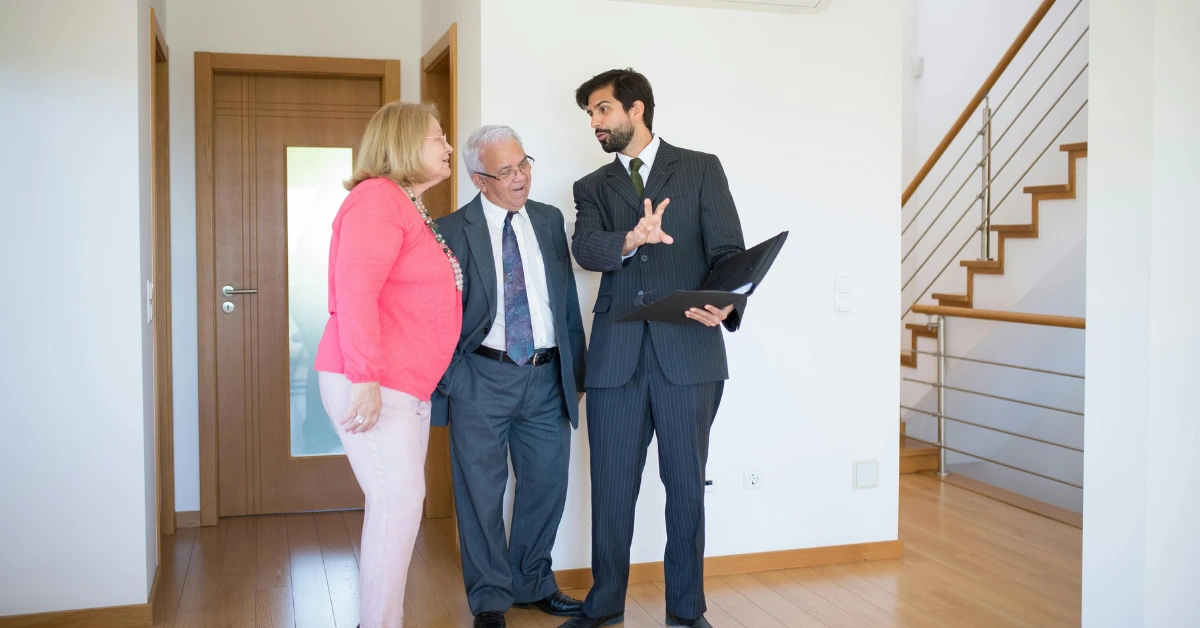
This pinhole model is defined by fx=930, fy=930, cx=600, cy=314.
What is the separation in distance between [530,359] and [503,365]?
0.30ft

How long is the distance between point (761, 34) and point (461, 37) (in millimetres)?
1146

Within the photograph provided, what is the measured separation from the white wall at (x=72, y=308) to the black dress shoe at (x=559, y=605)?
129 cm

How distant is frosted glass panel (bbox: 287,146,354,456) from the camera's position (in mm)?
4445

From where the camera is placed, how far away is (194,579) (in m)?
3.47

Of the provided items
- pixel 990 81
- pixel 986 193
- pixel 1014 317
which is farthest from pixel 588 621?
pixel 990 81

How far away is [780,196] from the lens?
3.59 meters

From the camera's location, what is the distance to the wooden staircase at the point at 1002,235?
15.3 feet

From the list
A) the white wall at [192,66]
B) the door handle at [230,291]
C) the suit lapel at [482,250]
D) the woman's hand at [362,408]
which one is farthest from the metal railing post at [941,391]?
the woman's hand at [362,408]

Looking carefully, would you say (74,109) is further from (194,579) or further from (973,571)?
(973,571)

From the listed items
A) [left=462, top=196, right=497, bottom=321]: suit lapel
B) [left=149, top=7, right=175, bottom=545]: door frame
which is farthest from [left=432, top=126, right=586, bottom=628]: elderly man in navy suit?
[left=149, top=7, right=175, bottom=545]: door frame

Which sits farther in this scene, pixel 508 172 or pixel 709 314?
pixel 508 172

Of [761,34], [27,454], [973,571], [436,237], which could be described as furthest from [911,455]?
[27,454]

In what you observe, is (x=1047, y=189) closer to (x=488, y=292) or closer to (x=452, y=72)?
(x=452, y=72)

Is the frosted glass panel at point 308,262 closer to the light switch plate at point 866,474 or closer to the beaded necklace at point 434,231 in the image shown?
the beaded necklace at point 434,231
